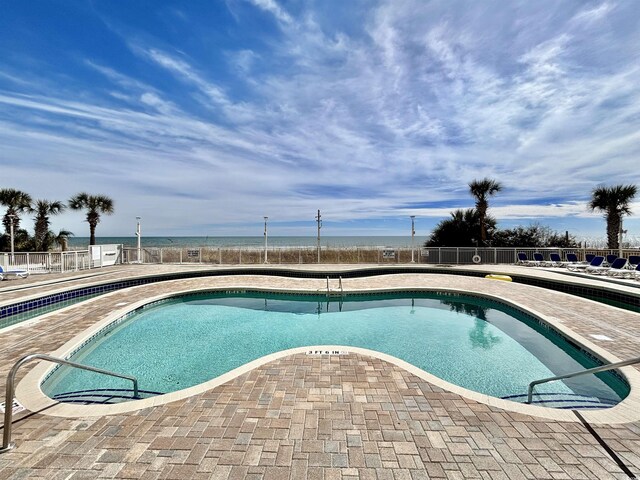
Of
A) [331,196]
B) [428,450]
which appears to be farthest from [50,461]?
[331,196]

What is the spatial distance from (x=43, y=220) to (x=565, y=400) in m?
25.1

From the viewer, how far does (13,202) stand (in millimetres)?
16938

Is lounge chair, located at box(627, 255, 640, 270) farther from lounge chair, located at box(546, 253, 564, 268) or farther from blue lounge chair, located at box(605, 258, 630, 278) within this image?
lounge chair, located at box(546, 253, 564, 268)

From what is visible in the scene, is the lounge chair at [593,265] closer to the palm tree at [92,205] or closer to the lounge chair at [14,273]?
the lounge chair at [14,273]

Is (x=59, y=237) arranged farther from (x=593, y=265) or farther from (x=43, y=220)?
(x=593, y=265)

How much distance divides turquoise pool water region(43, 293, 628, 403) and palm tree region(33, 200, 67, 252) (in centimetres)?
1578

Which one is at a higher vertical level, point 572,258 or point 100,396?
point 572,258

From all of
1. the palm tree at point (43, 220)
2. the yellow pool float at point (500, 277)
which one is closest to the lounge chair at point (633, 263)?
the yellow pool float at point (500, 277)

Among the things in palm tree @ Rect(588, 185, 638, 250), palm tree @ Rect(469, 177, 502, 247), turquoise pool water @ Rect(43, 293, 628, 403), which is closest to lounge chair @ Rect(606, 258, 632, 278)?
palm tree @ Rect(588, 185, 638, 250)

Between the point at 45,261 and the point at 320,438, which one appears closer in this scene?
the point at 320,438

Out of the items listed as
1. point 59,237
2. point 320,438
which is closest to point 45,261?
point 59,237

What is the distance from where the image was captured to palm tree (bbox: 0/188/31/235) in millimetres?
16844

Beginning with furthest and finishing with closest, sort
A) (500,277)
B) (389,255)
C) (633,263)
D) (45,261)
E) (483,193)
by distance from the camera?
(483,193) → (389,255) → (45,261) → (633,263) → (500,277)

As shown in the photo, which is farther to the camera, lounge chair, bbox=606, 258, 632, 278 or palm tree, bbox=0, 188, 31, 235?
palm tree, bbox=0, 188, 31, 235
